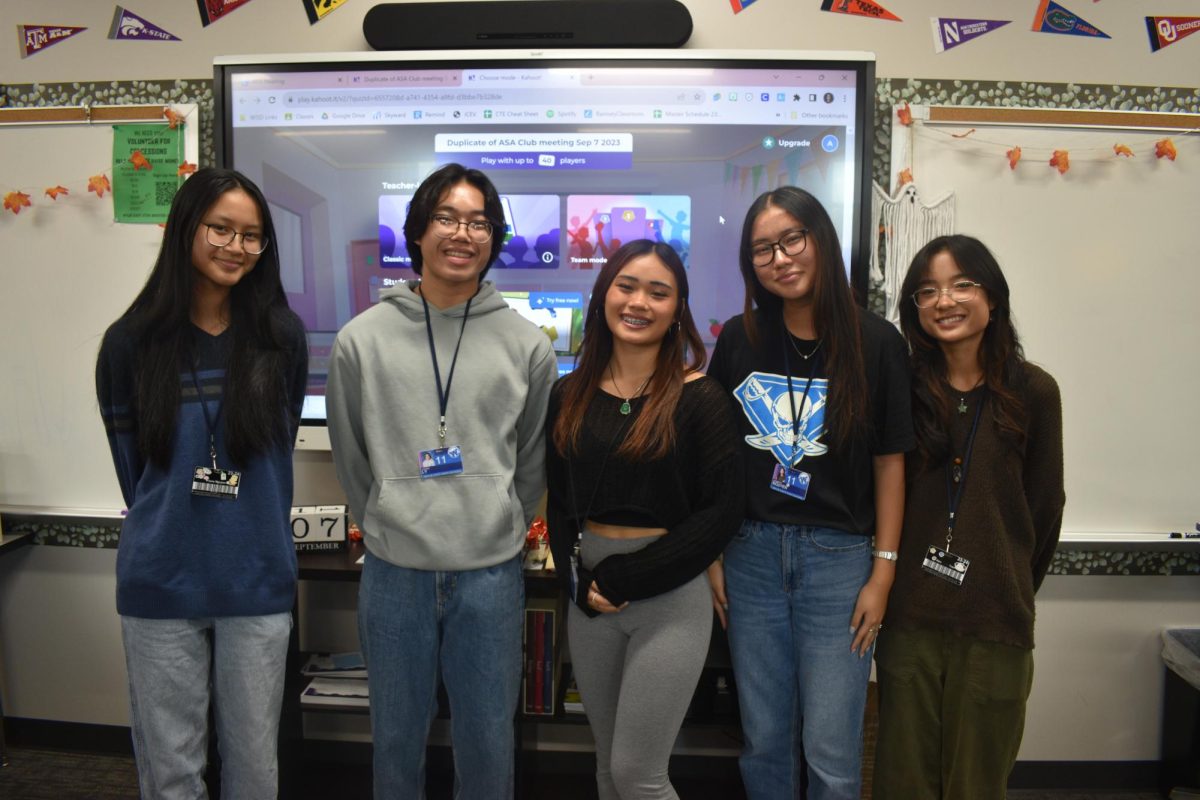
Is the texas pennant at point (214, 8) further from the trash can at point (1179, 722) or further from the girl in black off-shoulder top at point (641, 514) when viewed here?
the trash can at point (1179, 722)

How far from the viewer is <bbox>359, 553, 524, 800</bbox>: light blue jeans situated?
1.47 metres

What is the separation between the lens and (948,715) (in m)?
1.53

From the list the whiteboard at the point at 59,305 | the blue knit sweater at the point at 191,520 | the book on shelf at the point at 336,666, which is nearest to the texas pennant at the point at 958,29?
the blue knit sweater at the point at 191,520

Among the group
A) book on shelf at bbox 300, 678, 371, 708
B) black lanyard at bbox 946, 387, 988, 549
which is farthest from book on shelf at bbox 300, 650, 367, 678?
black lanyard at bbox 946, 387, 988, 549

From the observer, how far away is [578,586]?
1448mm

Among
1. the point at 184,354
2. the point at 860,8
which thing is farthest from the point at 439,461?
the point at 860,8

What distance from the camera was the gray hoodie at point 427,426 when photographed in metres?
1.45

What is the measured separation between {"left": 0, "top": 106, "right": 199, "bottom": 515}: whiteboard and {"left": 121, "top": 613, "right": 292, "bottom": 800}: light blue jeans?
135 centimetres

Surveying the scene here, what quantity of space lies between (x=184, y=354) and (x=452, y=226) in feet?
2.08

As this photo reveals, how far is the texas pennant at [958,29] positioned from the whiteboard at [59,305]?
256 cm

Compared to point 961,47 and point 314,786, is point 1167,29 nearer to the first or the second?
point 961,47

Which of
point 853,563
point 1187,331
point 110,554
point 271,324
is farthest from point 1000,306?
point 110,554

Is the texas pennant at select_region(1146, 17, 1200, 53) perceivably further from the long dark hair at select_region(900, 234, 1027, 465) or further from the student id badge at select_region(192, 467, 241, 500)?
the student id badge at select_region(192, 467, 241, 500)

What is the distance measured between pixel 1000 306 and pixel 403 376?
137 cm
